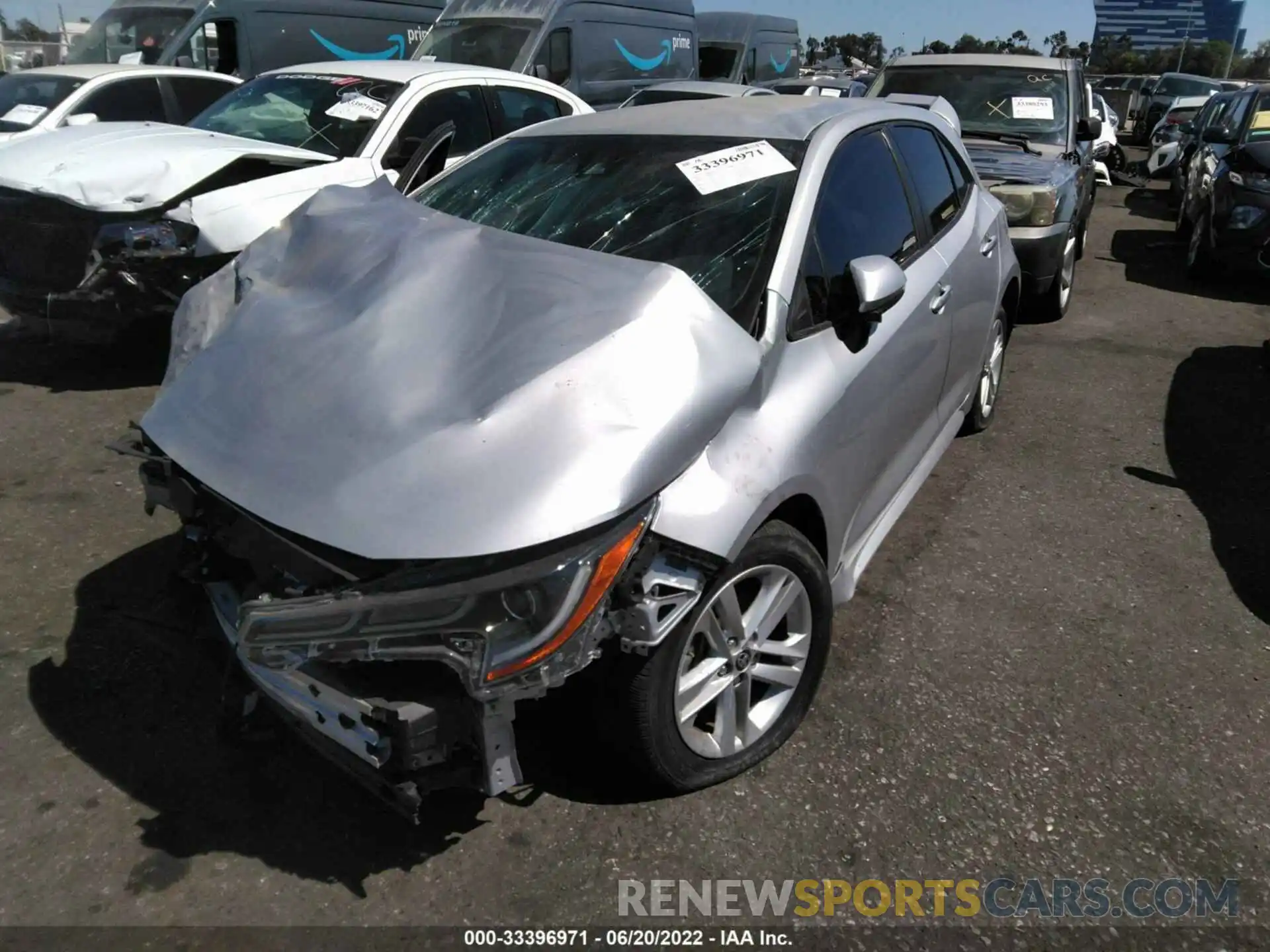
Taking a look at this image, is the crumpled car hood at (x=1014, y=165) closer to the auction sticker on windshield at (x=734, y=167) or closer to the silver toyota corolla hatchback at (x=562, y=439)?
the silver toyota corolla hatchback at (x=562, y=439)

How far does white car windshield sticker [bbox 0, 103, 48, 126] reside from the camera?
7.86 meters

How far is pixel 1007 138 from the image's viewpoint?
7.76m

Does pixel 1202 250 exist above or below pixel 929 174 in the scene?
below

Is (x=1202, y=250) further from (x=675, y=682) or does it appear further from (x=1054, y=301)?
(x=675, y=682)

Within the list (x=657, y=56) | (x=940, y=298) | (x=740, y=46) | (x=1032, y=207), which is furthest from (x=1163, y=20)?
(x=940, y=298)

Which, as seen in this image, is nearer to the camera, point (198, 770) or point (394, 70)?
point (198, 770)

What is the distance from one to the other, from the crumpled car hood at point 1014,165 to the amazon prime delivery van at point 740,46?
10.8 m

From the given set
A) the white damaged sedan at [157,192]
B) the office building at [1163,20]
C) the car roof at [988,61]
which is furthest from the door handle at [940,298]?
the office building at [1163,20]

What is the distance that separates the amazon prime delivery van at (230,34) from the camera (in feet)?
34.3

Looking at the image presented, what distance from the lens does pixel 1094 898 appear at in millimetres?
2436

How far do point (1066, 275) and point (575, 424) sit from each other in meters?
6.57

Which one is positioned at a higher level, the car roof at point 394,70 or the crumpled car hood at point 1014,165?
the car roof at point 394,70

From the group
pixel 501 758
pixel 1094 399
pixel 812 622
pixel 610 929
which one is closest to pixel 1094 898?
pixel 812 622

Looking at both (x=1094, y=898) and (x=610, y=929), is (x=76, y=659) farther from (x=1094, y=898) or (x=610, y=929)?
(x=1094, y=898)
